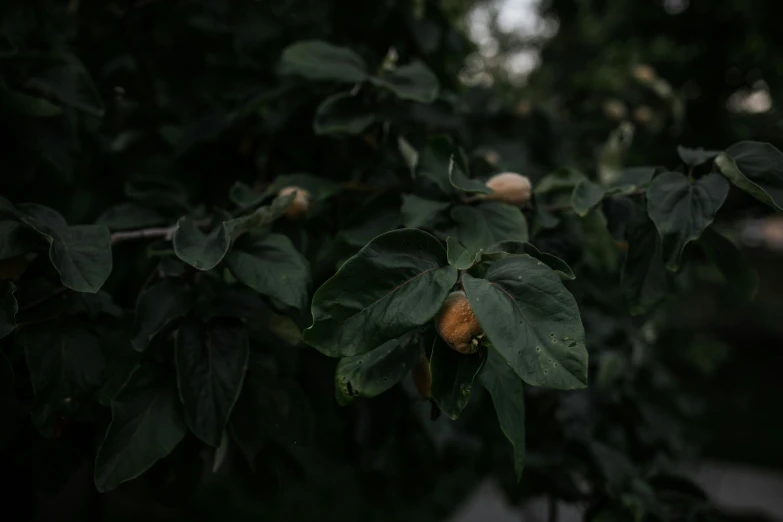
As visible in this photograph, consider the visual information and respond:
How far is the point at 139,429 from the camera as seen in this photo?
2.79 feet

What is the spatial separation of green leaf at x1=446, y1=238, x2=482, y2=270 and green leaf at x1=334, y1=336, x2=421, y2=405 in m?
0.15

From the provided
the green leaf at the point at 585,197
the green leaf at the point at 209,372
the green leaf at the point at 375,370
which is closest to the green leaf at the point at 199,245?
the green leaf at the point at 209,372

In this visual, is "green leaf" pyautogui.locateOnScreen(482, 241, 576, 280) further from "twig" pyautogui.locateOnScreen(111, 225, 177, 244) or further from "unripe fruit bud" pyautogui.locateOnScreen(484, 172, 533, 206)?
"twig" pyautogui.locateOnScreen(111, 225, 177, 244)

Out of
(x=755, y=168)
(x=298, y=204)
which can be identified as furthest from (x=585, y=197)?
(x=298, y=204)

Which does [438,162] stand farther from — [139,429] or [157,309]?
[139,429]

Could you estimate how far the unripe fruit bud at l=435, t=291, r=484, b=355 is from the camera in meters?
0.75

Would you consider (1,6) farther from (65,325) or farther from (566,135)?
(566,135)

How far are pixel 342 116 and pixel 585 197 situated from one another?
0.46m

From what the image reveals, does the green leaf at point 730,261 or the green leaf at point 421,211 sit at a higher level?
the green leaf at point 421,211

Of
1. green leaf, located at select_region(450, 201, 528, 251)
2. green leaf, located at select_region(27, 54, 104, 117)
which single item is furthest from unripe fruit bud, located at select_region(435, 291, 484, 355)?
green leaf, located at select_region(27, 54, 104, 117)

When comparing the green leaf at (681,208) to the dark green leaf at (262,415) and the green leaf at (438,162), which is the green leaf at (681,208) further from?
the dark green leaf at (262,415)

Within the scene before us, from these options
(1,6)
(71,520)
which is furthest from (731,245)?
(71,520)

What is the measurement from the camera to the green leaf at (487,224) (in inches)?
36.9

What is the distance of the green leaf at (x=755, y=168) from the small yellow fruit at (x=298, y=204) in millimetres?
631
